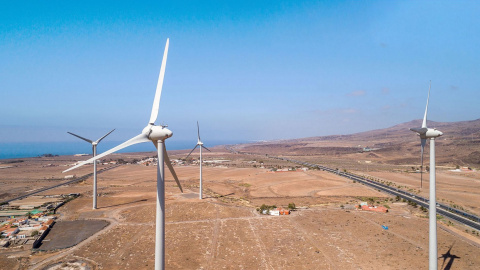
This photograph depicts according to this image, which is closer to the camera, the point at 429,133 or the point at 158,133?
the point at 158,133

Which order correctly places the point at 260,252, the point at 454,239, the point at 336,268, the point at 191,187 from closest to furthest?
the point at 336,268, the point at 260,252, the point at 454,239, the point at 191,187

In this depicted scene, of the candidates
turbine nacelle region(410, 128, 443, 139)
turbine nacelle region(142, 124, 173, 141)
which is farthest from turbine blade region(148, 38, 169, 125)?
turbine nacelle region(410, 128, 443, 139)

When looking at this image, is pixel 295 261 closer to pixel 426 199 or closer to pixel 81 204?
pixel 426 199

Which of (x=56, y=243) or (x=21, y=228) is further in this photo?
(x=21, y=228)

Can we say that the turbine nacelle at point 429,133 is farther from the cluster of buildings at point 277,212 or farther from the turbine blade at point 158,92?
the cluster of buildings at point 277,212

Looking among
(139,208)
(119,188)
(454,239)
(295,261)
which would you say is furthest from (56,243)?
(454,239)

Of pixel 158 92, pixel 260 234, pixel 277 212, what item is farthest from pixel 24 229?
pixel 277 212

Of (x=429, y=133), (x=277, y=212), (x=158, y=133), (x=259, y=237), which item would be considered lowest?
(x=259, y=237)

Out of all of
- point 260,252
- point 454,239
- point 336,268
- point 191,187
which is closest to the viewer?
point 336,268

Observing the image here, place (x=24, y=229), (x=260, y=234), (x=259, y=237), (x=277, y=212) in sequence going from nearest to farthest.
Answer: (x=259, y=237) < (x=260, y=234) < (x=24, y=229) < (x=277, y=212)

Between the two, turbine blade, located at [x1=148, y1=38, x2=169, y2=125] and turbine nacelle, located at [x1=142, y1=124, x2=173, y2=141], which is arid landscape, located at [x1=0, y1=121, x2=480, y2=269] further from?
turbine blade, located at [x1=148, y1=38, x2=169, y2=125]

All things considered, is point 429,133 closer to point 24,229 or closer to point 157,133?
point 157,133
